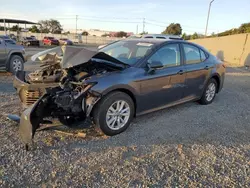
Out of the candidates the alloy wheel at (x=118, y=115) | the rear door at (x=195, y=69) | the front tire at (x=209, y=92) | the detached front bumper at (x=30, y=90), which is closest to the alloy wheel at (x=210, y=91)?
the front tire at (x=209, y=92)

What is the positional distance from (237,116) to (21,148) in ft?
14.6

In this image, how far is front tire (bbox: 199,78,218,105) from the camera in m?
5.55

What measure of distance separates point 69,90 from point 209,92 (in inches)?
149

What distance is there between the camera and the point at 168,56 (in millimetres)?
4453

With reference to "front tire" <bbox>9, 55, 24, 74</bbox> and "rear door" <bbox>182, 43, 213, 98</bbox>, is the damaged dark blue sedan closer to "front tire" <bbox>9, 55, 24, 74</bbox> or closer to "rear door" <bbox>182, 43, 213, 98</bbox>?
"rear door" <bbox>182, 43, 213, 98</bbox>

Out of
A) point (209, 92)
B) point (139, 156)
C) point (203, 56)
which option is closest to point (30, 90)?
point (139, 156)

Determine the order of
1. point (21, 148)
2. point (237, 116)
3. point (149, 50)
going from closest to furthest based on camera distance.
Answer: point (21, 148) < point (149, 50) < point (237, 116)

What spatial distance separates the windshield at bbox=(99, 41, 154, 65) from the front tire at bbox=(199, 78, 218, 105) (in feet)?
6.94

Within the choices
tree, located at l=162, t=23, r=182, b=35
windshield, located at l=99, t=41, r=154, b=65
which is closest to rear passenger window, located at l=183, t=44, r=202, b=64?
windshield, located at l=99, t=41, r=154, b=65

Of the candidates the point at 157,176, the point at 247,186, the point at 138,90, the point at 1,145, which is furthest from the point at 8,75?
the point at 247,186

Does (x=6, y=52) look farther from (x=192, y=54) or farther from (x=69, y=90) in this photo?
(x=192, y=54)

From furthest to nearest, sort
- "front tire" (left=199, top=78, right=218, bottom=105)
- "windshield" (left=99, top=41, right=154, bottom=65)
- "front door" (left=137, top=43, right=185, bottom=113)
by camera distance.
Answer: "front tire" (left=199, top=78, right=218, bottom=105) → "windshield" (left=99, top=41, right=154, bottom=65) → "front door" (left=137, top=43, right=185, bottom=113)

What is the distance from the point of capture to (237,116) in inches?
199

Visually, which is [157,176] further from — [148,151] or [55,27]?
[55,27]
